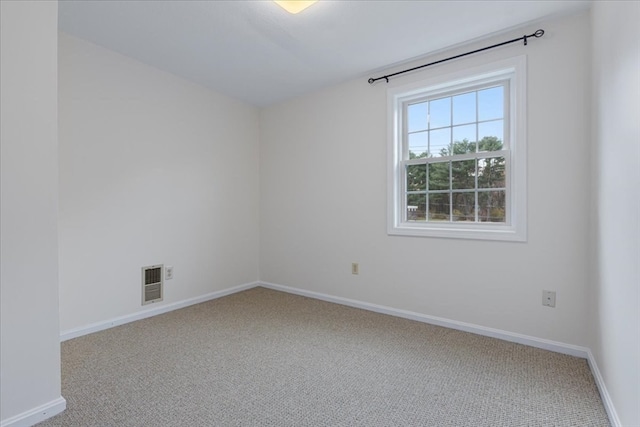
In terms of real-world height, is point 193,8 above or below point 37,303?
above

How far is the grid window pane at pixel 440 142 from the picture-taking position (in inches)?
111

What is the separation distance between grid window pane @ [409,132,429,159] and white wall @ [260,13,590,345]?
252 mm

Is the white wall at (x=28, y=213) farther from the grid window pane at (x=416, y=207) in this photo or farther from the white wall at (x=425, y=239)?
the grid window pane at (x=416, y=207)

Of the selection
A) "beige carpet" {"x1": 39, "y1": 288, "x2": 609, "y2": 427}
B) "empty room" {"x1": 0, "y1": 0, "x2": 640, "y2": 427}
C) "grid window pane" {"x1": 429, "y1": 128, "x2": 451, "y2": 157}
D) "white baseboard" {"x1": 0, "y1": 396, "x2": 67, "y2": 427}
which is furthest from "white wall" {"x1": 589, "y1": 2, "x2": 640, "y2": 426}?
"white baseboard" {"x1": 0, "y1": 396, "x2": 67, "y2": 427}

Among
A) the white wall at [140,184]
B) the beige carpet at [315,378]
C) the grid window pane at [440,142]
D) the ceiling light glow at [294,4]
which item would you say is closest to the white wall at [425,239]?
the beige carpet at [315,378]

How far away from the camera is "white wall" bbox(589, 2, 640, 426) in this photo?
4.04ft

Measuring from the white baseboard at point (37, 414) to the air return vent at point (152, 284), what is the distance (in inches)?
55.6

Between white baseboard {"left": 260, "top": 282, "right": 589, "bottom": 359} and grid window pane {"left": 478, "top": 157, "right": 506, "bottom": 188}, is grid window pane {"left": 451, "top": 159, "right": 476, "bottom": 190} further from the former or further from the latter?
white baseboard {"left": 260, "top": 282, "right": 589, "bottom": 359}

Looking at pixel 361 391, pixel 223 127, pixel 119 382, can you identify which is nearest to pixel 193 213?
pixel 223 127

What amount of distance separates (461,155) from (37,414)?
3176mm

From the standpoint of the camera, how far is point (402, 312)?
295 centimetres

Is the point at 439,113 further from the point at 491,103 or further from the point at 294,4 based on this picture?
the point at 294,4

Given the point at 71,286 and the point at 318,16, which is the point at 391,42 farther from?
the point at 71,286

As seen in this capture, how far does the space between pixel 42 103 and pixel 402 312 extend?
291 cm
